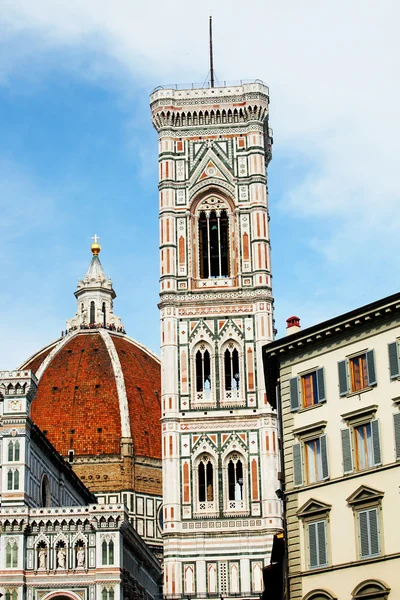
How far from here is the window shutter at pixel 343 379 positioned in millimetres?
32375

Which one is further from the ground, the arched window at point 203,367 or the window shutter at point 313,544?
the arched window at point 203,367

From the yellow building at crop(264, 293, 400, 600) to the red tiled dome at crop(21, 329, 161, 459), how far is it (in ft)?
239

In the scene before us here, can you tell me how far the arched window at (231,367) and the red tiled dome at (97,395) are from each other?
137 ft

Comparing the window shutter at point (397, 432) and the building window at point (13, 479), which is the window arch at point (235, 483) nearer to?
the building window at point (13, 479)

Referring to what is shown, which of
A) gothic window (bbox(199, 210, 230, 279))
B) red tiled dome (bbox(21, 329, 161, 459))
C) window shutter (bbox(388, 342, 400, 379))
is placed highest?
red tiled dome (bbox(21, 329, 161, 459))

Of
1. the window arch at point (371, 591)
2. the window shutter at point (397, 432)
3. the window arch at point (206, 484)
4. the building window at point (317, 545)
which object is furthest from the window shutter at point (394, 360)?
the window arch at point (206, 484)

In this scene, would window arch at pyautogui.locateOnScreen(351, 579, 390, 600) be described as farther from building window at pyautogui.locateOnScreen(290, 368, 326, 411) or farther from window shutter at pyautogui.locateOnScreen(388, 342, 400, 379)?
building window at pyautogui.locateOnScreen(290, 368, 326, 411)

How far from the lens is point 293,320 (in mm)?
37219

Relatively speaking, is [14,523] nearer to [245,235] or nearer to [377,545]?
[245,235]

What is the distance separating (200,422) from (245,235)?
9727mm

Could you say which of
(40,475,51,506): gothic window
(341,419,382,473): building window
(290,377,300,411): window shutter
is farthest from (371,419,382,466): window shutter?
(40,475,51,506): gothic window

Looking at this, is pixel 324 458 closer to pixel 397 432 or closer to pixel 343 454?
pixel 343 454

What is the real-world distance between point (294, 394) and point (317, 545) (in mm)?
3967

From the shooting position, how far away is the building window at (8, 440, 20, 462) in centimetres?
6662
